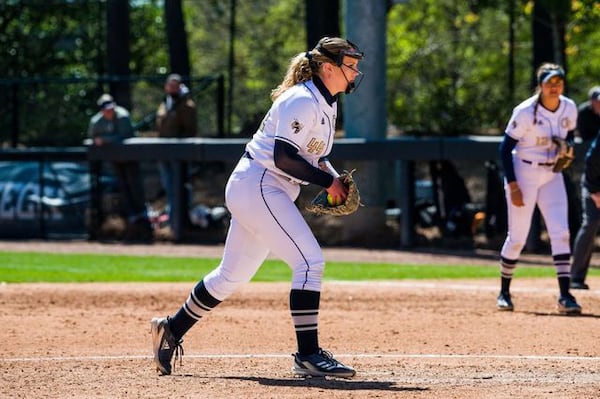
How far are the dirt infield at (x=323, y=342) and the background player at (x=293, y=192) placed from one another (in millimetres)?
286

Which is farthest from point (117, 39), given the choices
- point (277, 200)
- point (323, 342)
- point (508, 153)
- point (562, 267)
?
point (277, 200)

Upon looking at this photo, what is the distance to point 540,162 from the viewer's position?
10.1 metres

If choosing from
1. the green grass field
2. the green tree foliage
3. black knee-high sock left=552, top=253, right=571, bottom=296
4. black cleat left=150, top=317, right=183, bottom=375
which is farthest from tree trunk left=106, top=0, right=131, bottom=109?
black cleat left=150, top=317, right=183, bottom=375

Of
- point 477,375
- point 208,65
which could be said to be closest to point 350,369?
point 477,375

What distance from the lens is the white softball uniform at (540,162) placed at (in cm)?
1005

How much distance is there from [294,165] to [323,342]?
7.17 feet

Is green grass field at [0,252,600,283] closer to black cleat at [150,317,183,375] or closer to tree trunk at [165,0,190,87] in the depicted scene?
black cleat at [150,317,183,375]

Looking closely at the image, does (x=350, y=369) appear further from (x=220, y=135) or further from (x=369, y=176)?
(x=220, y=135)

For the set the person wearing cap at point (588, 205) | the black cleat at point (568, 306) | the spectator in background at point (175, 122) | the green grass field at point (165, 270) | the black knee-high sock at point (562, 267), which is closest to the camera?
the black cleat at point (568, 306)

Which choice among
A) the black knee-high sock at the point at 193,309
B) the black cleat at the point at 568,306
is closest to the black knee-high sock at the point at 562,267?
the black cleat at the point at 568,306

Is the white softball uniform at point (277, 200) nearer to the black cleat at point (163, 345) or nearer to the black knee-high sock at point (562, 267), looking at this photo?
the black cleat at point (163, 345)

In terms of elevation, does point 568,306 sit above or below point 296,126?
below

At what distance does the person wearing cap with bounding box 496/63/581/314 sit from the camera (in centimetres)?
1002

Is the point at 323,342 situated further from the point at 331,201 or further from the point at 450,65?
the point at 450,65
